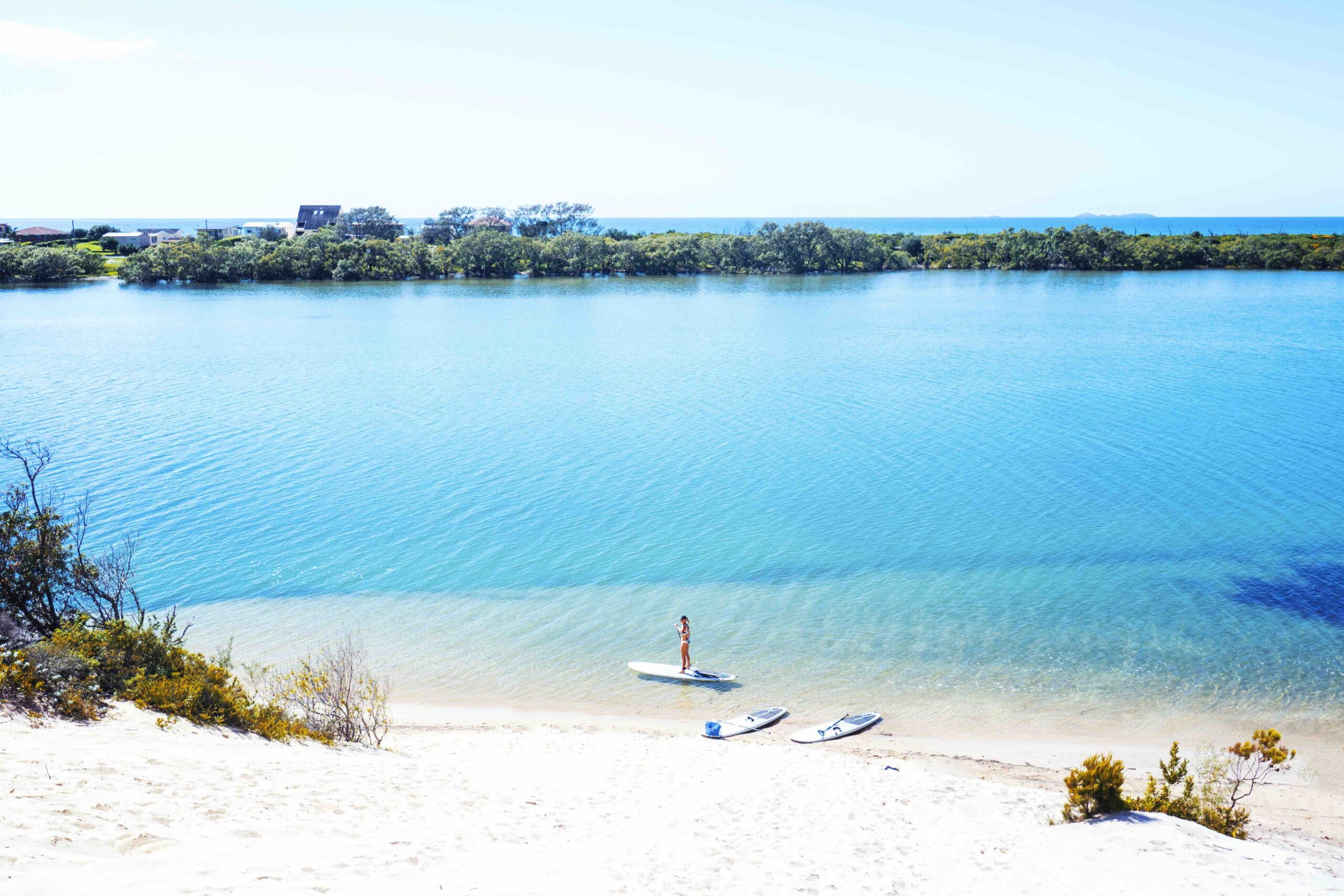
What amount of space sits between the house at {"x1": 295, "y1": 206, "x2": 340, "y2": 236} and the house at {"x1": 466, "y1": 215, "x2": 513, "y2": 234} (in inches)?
1209

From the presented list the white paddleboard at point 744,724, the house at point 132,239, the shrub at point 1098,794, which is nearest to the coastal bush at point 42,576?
the white paddleboard at point 744,724

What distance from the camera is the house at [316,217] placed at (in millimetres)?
183250

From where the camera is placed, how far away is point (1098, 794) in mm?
14812

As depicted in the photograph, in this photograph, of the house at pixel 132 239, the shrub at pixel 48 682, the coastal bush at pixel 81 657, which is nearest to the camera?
the shrub at pixel 48 682

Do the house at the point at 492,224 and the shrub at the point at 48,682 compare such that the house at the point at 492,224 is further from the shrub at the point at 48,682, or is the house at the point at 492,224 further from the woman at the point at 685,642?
the shrub at the point at 48,682

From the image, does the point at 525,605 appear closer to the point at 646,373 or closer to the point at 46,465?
the point at 46,465

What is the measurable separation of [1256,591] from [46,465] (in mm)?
49335

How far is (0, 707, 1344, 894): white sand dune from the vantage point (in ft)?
35.6

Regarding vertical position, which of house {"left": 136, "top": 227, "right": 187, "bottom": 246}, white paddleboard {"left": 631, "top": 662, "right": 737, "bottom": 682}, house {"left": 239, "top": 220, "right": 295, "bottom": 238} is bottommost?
white paddleboard {"left": 631, "top": 662, "right": 737, "bottom": 682}

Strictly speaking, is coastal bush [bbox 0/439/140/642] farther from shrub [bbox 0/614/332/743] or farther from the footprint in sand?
the footprint in sand

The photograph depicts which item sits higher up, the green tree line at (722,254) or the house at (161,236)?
the house at (161,236)

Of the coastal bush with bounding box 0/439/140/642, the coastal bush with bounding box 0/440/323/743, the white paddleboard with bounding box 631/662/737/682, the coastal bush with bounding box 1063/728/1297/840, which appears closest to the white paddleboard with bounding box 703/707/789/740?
the white paddleboard with bounding box 631/662/737/682

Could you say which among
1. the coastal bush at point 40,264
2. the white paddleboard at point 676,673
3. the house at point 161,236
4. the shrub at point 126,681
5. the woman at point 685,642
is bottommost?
the white paddleboard at point 676,673

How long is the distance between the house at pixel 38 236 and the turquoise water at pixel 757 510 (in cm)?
10742
